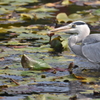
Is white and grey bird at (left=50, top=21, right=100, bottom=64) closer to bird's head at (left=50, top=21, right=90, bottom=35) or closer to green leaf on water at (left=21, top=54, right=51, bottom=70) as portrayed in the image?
bird's head at (left=50, top=21, right=90, bottom=35)

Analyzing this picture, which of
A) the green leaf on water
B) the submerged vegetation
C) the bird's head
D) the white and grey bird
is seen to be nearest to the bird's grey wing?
the white and grey bird

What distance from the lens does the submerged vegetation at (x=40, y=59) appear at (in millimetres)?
5930

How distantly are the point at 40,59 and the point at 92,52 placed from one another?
1.00 metres

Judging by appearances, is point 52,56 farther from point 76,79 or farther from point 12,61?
point 76,79

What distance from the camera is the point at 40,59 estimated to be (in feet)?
23.0

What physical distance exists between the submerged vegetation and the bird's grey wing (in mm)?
233

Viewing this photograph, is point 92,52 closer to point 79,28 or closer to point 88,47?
point 88,47

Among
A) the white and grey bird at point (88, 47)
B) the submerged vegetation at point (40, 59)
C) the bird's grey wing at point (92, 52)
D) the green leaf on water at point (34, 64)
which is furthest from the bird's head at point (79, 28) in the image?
the green leaf on water at point (34, 64)

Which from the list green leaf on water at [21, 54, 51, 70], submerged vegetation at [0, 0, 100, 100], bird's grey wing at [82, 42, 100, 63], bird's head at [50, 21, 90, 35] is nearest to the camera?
submerged vegetation at [0, 0, 100, 100]

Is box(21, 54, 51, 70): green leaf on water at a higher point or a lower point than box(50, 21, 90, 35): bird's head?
lower

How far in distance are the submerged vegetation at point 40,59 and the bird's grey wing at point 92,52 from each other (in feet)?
0.77

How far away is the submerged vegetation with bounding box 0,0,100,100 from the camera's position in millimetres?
5930

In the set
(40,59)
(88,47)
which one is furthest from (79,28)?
(40,59)

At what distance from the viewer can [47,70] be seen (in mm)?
6934
